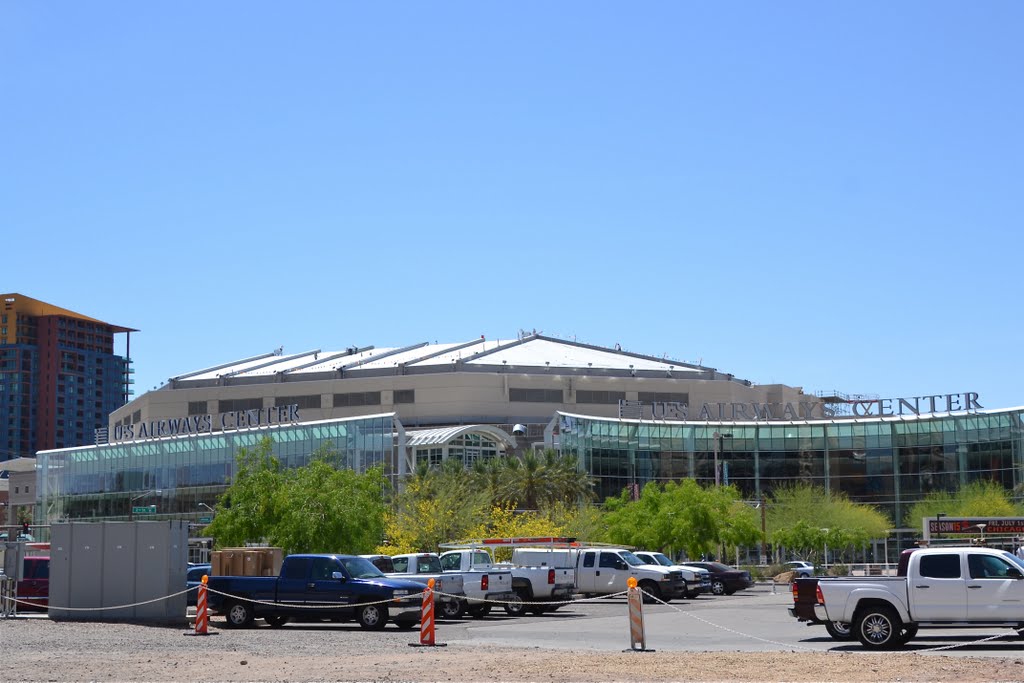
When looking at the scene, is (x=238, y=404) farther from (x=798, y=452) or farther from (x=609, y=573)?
(x=609, y=573)

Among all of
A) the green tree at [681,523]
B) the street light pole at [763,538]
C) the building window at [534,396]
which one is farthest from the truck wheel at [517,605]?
the building window at [534,396]

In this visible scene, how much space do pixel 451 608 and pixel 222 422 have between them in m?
69.8

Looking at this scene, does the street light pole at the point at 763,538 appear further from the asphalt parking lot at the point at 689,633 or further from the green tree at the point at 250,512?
the asphalt parking lot at the point at 689,633

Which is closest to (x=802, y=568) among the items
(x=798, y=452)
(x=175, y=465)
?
(x=798, y=452)

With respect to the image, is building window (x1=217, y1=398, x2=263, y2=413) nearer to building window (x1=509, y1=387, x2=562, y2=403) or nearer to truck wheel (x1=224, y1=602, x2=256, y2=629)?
building window (x1=509, y1=387, x2=562, y2=403)

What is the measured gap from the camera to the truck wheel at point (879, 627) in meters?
24.2

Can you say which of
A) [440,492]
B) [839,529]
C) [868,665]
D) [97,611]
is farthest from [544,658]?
[839,529]

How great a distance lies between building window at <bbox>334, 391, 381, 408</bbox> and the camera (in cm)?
10538

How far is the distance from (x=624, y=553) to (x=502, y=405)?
193 ft

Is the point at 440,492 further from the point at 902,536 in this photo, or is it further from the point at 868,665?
the point at 868,665

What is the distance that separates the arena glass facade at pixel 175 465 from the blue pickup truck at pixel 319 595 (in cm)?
5134

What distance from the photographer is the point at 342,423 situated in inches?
3425

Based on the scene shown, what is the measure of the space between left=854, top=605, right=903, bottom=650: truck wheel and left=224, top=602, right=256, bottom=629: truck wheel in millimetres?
14152

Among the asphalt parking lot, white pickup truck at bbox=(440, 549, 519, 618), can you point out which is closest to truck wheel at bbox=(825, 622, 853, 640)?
the asphalt parking lot
